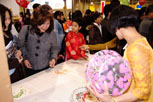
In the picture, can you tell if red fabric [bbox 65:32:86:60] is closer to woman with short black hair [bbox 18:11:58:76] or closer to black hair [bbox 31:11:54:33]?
woman with short black hair [bbox 18:11:58:76]

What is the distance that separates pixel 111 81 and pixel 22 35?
3.70 ft

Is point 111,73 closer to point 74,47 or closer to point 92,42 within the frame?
point 74,47

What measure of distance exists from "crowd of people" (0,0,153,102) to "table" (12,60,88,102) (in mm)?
136

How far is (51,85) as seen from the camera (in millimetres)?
1186

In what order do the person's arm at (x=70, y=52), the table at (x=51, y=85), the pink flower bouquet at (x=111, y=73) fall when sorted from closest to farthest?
the pink flower bouquet at (x=111, y=73) → the table at (x=51, y=85) → the person's arm at (x=70, y=52)

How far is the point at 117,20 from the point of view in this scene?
27.6 inches

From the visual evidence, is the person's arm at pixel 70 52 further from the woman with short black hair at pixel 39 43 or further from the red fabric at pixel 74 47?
the woman with short black hair at pixel 39 43

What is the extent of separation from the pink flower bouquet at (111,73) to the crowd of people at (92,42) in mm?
41

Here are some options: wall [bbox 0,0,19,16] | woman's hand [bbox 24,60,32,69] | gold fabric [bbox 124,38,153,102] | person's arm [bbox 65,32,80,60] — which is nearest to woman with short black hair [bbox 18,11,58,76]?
woman's hand [bbox 24,60,32,69]

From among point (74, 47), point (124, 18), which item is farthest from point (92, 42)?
point (124, 18)

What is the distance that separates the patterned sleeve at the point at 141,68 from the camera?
63cm

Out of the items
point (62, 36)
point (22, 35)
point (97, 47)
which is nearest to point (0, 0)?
point (62, 36)

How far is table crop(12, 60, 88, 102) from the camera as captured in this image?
1019 millimetres

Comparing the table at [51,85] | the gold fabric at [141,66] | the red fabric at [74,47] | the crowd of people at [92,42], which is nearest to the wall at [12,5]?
the crowd of people at [92,42]
